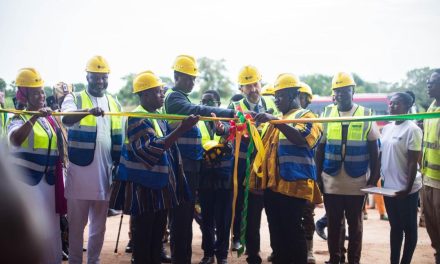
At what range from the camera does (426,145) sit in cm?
659

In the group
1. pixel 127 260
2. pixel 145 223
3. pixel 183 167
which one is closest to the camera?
pixel 145 223

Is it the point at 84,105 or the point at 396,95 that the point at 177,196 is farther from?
the point at 396,95

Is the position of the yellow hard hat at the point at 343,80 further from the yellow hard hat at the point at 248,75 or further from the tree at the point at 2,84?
the tree at the point at 2,84

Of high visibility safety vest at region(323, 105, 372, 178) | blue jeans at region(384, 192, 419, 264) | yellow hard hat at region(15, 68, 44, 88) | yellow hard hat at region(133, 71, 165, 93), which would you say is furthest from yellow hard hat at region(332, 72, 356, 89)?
yellow hard hat at region(15, 68, 44, 88)

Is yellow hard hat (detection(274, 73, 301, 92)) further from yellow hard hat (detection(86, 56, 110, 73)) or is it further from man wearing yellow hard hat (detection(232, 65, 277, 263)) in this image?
yellow hard hat (detection(86, 56, 110, 73))

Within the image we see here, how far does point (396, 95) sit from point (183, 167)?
271 cm

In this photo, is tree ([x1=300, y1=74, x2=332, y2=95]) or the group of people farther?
tree ([x1=300, y1=74, x2=332, y2=95])

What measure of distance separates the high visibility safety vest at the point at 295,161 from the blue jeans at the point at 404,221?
141 centimetres

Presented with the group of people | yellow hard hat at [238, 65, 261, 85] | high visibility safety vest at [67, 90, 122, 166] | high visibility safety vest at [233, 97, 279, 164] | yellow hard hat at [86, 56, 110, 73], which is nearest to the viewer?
the group of people

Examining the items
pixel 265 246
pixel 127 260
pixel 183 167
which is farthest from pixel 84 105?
pixel 265 246

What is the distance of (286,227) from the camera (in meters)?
5.71

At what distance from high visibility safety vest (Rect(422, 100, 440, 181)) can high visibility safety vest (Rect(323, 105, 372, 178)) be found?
0.68m

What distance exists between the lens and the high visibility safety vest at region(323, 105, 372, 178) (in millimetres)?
6582

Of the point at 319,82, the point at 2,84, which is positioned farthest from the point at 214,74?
the point at 2,84
